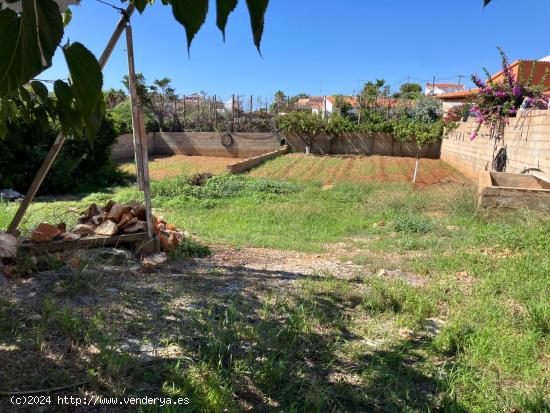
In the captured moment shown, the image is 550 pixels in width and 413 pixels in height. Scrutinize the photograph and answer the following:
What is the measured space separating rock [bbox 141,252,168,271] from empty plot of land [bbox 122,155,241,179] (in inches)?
387

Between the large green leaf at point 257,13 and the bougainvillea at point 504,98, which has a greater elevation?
the bougainvillea at point 504,98

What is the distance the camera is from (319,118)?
64.8 ft

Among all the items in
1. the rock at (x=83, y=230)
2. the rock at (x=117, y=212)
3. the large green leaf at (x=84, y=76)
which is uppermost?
the large green leaf at (x=84, y=76)

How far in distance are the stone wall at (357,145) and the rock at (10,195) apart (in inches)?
497

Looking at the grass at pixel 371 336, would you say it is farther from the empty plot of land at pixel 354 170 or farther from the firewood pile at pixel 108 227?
the empty plot of land at pixel 354 170

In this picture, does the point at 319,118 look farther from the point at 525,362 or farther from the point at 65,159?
the point at 525,362

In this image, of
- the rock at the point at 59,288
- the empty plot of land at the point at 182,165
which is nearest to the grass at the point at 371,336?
the rock at the point at 59,288

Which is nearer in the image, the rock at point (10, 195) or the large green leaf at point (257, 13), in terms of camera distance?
the large green leaf at point (257, 13)

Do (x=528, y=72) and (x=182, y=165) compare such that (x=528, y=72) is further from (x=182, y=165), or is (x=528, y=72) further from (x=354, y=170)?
(x=182, y=165)

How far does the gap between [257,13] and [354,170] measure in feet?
50.0

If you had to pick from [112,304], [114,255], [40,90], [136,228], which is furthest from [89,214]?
[40,90]

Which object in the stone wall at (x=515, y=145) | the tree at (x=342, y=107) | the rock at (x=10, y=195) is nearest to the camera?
the stone wall at (x=515, y=145)

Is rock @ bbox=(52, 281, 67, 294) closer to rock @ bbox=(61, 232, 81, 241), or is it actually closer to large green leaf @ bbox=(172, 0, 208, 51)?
rock @ bbox=(61, 232, 81, 241)

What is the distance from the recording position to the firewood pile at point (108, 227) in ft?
12.8
